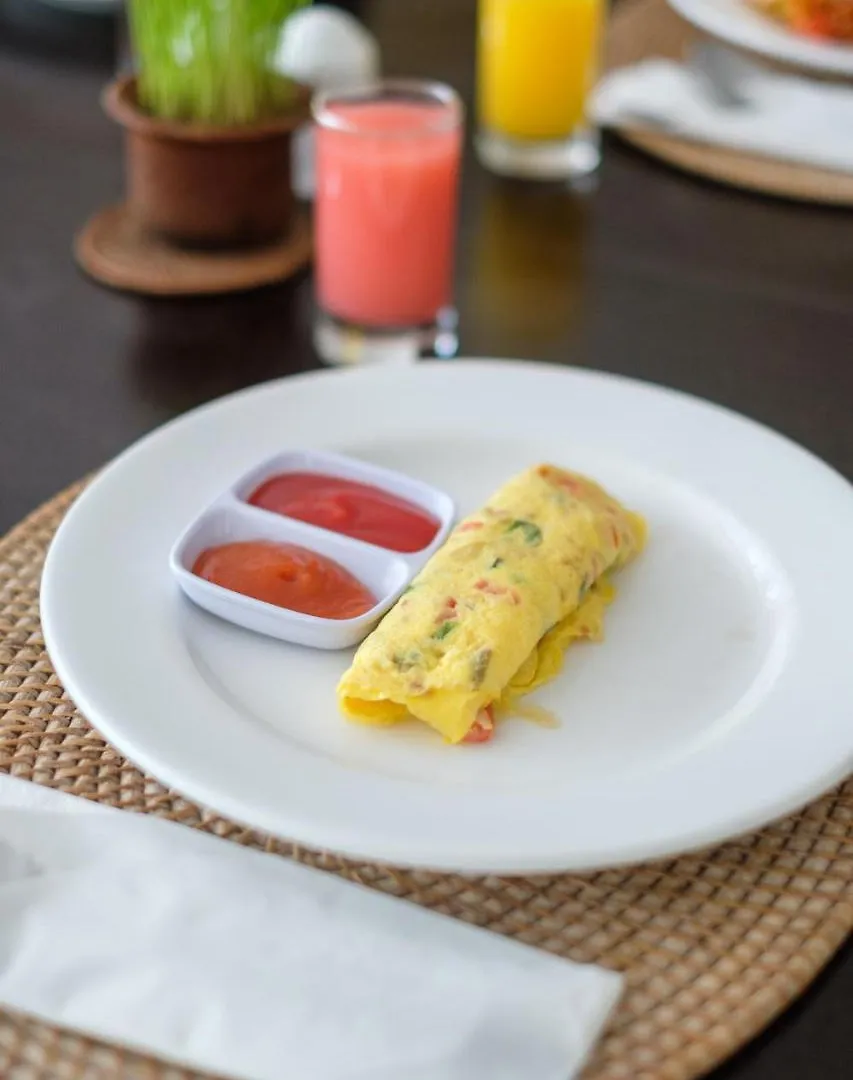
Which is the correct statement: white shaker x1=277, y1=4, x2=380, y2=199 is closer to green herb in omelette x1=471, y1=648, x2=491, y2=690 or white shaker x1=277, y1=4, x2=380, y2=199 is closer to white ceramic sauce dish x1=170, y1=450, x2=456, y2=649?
white ceramic sauce dish x1=170, y1=450, x2=456, y2=649

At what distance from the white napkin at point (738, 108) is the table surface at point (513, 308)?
0.07 metres

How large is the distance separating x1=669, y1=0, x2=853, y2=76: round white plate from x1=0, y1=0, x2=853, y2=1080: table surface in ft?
0.74

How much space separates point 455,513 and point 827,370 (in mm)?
584

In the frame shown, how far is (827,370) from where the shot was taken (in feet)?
5.19

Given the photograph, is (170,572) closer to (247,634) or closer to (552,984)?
(247,634)

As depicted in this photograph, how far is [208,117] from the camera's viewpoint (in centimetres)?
166

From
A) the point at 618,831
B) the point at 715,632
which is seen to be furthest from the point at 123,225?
the point at 618,831

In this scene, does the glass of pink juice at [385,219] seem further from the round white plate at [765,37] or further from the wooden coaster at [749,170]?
the round white plate at [765,37]

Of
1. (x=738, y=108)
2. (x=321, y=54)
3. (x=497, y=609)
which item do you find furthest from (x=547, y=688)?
(x=738, y=108)

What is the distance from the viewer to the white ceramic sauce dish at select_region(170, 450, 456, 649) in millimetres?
1065

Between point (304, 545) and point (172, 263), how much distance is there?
687mm

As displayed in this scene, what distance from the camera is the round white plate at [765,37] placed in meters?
1.99

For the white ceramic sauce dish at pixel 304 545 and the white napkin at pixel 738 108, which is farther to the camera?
the white napkin at pixel 738 108

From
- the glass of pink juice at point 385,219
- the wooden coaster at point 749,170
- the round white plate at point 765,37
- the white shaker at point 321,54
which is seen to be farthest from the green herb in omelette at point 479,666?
the round white plate at point 765,37
